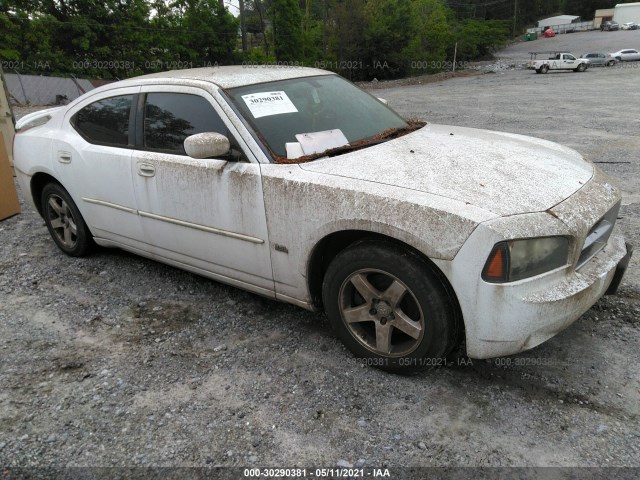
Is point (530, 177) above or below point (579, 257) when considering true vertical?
above

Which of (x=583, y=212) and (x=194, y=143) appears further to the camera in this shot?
(x=194, y=143)

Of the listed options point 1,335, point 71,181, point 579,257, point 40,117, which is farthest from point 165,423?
point 40,117

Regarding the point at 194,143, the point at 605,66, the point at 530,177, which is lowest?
the point at 605,66

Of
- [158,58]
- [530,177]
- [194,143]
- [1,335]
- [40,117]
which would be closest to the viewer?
[530,177]

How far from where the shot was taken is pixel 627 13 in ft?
234

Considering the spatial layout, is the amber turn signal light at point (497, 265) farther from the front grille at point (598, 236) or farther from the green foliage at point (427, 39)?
the green foliage at point (427, 39)

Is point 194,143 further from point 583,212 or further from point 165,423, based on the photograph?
point 583,212

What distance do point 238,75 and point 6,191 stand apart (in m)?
4.02

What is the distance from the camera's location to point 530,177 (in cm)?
269

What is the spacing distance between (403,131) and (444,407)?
1.92 meters

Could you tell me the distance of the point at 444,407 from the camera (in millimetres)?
→ 2549

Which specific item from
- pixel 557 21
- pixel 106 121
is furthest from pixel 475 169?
pixel 557 21

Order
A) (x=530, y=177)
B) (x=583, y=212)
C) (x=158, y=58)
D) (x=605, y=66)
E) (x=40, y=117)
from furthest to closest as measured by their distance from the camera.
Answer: (x=605, y=66) → (x=158, y=58) → (x=40, y=117) → (x=530, y=177) → (x=583, y=212)

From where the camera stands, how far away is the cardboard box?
5793 millimetres
